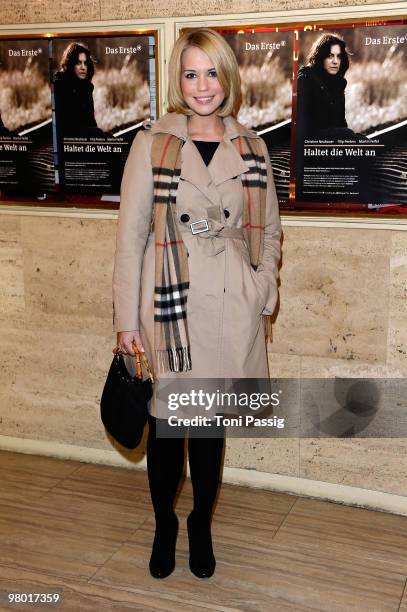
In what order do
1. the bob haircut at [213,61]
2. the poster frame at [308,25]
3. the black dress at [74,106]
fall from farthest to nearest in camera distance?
the black dress at [74,106] < the poster frame at [308,25] < the bob haircut at [213,61]

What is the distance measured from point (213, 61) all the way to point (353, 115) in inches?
27.2

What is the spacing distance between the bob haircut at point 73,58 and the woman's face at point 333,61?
0.96m

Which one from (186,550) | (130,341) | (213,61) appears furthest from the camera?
(186,550)

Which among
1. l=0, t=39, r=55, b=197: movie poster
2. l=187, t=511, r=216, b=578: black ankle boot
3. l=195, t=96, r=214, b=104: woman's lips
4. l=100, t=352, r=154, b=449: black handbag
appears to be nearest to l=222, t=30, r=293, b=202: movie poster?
l=195, t=96, r=214, b=104: woman's lips

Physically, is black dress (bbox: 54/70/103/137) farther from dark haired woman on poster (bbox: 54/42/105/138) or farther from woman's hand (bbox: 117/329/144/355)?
woman's hand (bbox: 117/329/144/355)

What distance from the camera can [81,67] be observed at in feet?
10.0

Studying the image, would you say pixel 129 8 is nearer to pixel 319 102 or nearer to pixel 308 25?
pixel 308 25

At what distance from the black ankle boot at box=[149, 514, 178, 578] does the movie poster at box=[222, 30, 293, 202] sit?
1280 mm

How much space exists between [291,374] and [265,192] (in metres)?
0.89

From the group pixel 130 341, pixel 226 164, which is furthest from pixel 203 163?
pixel 130 341

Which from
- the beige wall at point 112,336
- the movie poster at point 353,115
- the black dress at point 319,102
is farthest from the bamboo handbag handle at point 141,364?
the black dress at point 319,102

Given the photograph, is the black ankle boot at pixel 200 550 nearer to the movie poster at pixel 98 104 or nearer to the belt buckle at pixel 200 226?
the belt buckle at pixel 200 226

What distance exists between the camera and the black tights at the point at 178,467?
95.6 inches

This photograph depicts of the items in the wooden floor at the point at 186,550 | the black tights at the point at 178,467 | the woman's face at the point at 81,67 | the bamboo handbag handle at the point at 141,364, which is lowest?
the wooden floor at the point at 186,550
